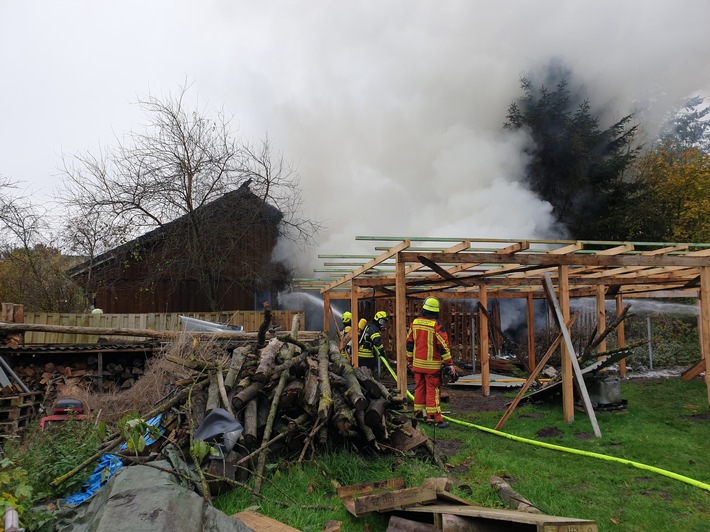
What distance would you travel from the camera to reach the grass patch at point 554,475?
172 inches

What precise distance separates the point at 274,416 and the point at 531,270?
6.56 meters

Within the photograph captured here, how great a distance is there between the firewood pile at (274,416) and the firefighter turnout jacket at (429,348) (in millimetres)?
1427

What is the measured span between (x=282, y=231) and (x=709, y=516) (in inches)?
696

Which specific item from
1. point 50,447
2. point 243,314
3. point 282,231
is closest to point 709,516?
point 50,447

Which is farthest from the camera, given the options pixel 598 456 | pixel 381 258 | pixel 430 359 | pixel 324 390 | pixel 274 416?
pixel 381 258

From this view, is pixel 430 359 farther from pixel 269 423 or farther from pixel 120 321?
pixel 120 321

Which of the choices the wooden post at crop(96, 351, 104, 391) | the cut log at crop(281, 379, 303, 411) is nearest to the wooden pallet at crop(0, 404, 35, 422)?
the wooden post at crop(96, 351, 104, 391)

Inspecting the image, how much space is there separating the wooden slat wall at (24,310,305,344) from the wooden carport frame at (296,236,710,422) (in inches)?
147

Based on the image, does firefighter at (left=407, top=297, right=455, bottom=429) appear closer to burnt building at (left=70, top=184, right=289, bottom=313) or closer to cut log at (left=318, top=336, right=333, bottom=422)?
cut log at (left=318, top=336, right=333, bottom=422)

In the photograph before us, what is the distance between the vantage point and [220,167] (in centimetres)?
1745

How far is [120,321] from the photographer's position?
47.0ft

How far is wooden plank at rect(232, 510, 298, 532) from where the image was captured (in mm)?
3801

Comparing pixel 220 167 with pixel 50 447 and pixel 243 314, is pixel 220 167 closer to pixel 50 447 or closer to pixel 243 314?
pixel 243 314

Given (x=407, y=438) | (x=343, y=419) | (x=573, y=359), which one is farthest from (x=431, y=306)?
(x=343, y=419)
